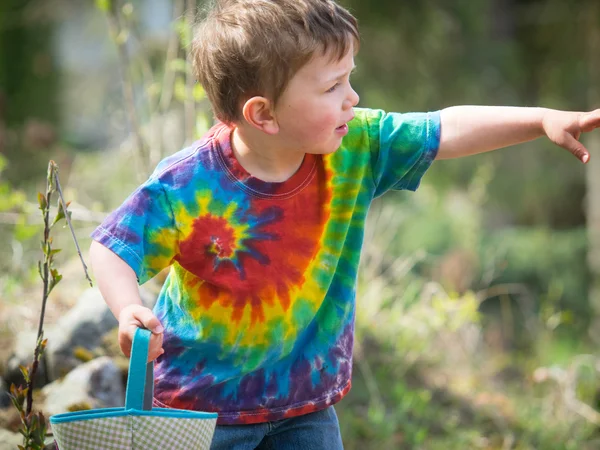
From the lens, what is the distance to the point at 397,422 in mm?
3486

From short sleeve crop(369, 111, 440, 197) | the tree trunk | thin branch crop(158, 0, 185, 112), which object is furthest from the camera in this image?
the tree trunk

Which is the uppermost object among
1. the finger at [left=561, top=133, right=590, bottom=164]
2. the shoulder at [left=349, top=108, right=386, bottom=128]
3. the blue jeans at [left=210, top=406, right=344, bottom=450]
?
the shoulder at [left=349, top=108, right=386, bottom=128]

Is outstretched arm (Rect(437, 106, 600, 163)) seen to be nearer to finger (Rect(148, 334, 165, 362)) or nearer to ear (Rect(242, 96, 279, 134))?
ear (Rect(242, 96, 279, 134))

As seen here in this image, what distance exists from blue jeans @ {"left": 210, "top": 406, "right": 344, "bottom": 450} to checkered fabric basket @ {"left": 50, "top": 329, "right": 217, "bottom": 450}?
38 centimetres

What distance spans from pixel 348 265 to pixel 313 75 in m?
0.53

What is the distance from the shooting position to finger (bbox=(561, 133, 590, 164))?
1738 mm

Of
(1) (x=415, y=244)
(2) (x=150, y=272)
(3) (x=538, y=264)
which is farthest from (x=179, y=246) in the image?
(3) (x=538, y=264)

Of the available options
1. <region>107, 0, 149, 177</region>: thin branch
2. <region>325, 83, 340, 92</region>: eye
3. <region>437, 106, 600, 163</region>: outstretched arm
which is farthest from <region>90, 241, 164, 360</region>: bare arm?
<region>107, 0, 149, 177</region>: thin branch

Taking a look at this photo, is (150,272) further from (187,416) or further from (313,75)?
(313,75)

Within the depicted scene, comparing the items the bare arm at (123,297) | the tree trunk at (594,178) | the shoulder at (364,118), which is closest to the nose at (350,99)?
the shoulder at (364,118)

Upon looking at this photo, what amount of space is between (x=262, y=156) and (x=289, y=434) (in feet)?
2.29

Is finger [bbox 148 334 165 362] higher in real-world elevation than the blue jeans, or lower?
higher

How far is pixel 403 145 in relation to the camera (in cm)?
200

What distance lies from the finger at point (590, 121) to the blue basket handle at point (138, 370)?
104 cm
